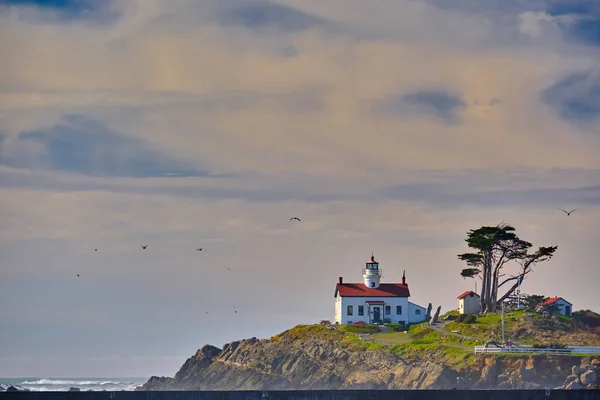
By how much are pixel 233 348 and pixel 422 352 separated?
20.8 meters

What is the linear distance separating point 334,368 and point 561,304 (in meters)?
21.4

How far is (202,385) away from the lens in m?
99.9

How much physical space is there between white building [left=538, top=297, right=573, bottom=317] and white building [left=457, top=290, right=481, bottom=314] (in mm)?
6841

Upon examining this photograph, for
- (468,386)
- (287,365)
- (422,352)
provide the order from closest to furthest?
(468,386)
(422,352)
(287,365)

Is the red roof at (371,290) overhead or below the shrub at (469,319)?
overhead

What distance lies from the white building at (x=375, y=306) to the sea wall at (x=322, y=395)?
40.9m

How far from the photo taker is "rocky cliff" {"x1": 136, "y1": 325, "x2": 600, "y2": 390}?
273 feet

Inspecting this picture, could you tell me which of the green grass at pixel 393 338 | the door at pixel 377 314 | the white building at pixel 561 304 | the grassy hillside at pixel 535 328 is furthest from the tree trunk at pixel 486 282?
the door at pixel 377 314

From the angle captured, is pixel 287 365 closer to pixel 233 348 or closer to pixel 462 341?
pixel 233 348

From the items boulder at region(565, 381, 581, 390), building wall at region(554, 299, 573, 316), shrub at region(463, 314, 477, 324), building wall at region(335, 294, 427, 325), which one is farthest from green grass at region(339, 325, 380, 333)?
boulder at region(565, 381, 581, 390)

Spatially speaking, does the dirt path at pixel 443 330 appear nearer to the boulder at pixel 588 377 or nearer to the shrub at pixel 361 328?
the shrub at pixel 361 328

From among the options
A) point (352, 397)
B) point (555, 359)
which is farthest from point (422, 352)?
point (352, 397)

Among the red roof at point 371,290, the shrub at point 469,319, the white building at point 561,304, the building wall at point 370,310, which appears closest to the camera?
the shrub at point 469,319

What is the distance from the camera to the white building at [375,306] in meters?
103
